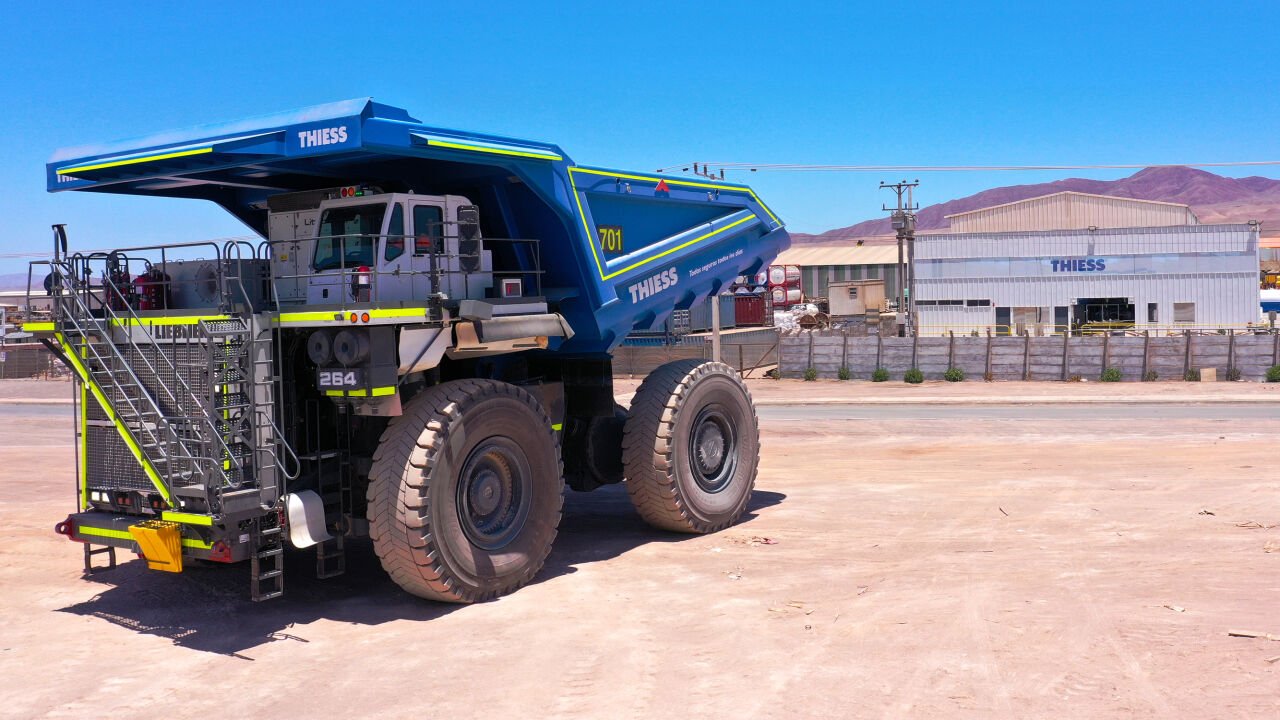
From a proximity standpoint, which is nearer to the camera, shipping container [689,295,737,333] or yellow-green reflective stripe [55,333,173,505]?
yellow-green reflective stripe [55,333,173,505]

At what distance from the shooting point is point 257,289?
982cm

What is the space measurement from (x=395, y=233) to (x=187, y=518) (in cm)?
284

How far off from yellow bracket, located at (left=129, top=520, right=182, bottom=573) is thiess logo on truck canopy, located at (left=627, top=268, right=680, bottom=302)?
503 centimetres

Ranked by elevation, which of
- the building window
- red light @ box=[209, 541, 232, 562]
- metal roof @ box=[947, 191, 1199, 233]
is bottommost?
red light @ box=[209, 541, 232, 562]

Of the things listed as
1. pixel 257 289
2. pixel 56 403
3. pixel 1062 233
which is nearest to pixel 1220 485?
pixel 257 289

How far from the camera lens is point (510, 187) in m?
10.0

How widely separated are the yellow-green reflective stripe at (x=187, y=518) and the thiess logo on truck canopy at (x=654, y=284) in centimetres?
487

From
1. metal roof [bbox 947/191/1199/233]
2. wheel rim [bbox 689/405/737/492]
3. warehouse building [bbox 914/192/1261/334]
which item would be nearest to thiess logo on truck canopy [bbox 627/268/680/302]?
wheel rim [bbox 689/405/737/492]

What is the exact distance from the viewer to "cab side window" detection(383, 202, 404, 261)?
8.98 m

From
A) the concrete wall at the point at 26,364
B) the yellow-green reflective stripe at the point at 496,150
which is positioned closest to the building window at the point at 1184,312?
the yellow-green reflective stripe at the point at 496,150

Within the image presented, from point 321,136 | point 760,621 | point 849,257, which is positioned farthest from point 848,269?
point 321,136

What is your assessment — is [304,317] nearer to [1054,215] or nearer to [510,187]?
[510,187]

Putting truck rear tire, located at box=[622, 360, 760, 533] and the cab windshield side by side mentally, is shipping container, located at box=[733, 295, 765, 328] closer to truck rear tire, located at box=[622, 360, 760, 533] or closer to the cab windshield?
truck rear tire, located at box=[622, 360, 760, 533]

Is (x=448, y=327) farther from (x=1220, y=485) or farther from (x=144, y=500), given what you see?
(x=1220, y=485)
